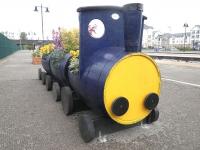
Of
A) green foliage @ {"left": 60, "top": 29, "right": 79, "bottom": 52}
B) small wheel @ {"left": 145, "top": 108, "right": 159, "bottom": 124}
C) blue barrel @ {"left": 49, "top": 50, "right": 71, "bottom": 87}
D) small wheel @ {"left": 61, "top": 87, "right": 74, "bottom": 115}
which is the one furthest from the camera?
green foliage @ {"left": 60, "top": 29, "right": 79, "bottom": 52}

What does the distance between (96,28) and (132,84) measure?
111 cm

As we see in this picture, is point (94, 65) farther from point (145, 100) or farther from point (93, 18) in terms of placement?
point (145, 100)

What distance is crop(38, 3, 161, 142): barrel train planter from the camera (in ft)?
11.9

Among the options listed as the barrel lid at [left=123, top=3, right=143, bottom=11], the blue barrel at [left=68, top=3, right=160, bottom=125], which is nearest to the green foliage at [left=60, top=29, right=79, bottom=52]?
the blue barrel at [left=68, top=3, right=160, bottom=125]

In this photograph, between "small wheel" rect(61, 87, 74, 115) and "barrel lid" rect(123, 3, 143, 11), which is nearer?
"barrel lid" rect(123, 3, 143, 11)

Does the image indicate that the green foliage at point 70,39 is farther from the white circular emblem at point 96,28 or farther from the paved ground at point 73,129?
the white circular emblem at point 96,28

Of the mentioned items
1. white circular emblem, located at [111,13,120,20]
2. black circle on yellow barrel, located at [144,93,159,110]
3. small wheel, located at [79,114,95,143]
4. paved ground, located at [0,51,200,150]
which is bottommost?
paved ground, located at [0,51,200,150]

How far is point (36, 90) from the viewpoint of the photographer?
7.85m

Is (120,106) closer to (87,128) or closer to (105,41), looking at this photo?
(87,128)

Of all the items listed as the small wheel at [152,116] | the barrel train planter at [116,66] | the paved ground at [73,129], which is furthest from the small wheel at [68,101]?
the small wheel at [152,116]

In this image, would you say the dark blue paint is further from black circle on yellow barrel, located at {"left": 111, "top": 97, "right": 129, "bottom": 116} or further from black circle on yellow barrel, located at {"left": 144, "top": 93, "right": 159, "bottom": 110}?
black circle on yellow barrel, located at {"left": 144, "top": 93, "right": 159, "bottom": 110}

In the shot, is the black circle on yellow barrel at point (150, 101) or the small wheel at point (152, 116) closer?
the black circle on yellow barrel at point (150, 101)

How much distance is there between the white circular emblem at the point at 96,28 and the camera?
3.96 m

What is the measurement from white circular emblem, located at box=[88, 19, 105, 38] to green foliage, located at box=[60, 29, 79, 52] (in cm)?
178
